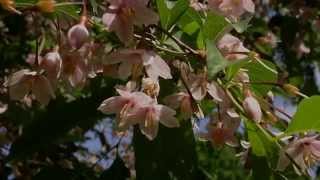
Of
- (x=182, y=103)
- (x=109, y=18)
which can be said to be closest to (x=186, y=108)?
(x=182, y=103)

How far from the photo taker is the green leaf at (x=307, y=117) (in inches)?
45.4

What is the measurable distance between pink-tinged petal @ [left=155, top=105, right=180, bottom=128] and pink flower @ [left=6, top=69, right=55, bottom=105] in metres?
0.19

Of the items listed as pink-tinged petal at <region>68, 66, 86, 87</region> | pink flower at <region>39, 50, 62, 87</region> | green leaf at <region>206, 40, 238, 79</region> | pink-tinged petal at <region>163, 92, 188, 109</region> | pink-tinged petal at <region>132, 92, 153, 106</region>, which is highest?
green leaf at <region>206, 40, 238, 79</region>

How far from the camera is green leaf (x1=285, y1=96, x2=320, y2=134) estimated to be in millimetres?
1152

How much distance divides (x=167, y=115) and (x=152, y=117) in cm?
3

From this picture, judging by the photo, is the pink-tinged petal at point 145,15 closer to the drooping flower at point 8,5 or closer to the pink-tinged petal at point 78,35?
the pink-tinged petal at point 78,35

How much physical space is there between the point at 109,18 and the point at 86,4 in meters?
0.08

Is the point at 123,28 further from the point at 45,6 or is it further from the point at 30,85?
the point at 30,85

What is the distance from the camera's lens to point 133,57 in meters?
1.18

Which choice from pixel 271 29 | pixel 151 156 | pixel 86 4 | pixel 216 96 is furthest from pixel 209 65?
pixel 271 29

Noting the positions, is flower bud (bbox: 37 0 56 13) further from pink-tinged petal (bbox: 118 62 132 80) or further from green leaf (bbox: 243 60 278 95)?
green leaf (bbox: 243 60 278 95)

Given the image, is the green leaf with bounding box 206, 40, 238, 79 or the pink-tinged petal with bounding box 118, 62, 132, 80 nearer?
the green leaf with bounding box 206, 40, 238, 79

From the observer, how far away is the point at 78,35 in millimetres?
1138

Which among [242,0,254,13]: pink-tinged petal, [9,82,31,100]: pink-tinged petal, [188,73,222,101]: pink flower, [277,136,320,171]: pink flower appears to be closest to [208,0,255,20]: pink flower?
[242,0,254,13]: pink-tinged petal
